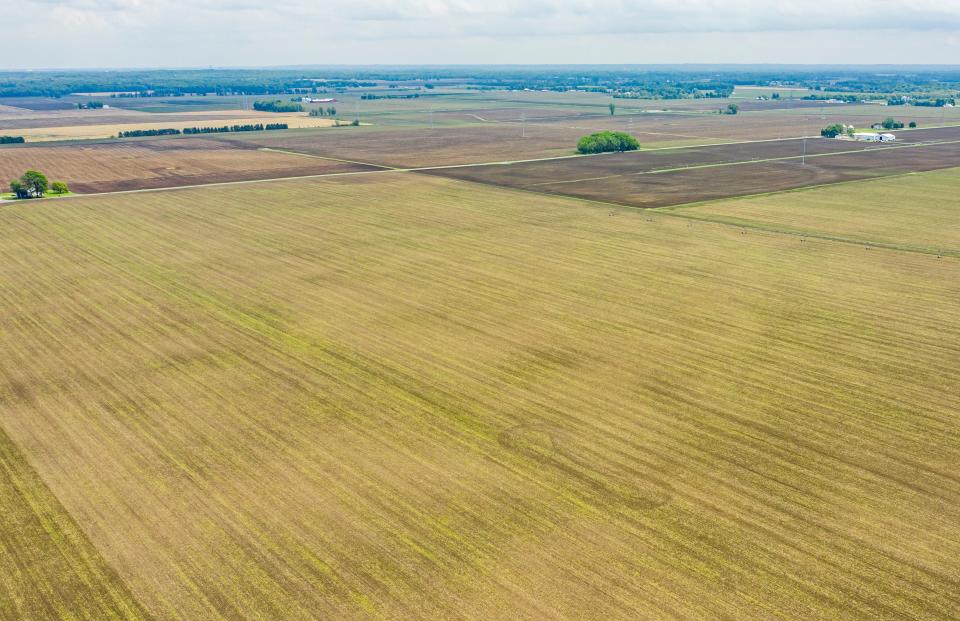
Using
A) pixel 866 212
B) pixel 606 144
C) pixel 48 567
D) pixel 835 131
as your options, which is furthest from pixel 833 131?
pixel 48 567

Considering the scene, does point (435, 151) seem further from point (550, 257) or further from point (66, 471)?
point (66, 471)

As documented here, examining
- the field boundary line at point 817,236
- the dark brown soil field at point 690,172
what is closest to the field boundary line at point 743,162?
the dark brown soil field at point 690,172

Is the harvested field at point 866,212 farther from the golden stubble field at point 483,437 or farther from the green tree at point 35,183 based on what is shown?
the green tree at point 35,183

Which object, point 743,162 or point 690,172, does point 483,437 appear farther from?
point 743,162

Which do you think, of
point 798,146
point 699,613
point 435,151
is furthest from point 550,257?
point 798,146

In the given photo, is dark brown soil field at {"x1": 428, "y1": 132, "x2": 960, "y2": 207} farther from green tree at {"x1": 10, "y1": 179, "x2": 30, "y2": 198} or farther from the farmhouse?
green tree at {"x1": 10, "y1": 179, "x2": 30, "y2": 198}
